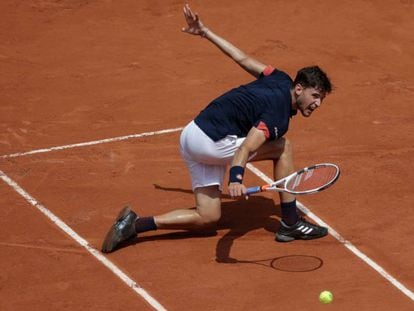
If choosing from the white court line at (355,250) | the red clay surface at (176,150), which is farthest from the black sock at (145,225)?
the white court line at (355,250)

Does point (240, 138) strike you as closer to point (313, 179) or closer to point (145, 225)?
point (313, 179)

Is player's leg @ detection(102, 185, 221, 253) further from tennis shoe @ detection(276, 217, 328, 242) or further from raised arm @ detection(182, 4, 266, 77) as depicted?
raised arm @ detection(182, 4, 266, 77)

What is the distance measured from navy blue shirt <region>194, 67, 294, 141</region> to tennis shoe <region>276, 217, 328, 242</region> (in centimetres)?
103

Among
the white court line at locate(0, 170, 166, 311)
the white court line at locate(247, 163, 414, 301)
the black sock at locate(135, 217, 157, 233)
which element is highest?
the black sock at locate(135, 217, 157, 233)

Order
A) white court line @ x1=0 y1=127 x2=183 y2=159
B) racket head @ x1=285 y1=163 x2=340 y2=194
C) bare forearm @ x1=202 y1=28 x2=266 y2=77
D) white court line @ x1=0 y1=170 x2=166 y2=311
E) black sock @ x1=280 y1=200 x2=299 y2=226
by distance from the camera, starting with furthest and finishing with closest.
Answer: white court line @ x1=0 y1=127 x2=183 y2=159
bare forearm @ x1=202 y1=28 x2=266 y2=77
black sock @ x1=280 y1=200 x2=299 y2=226
racket head @ x1=285 y1=163 x2=340 y2=194
white court line @ x1=0 y1=170 x2=166 y2=311

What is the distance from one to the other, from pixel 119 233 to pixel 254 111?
177 centimetres

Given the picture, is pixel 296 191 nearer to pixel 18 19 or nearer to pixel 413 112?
pixel 413 112

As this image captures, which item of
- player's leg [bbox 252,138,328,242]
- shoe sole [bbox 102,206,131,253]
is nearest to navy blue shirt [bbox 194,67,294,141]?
player's leg [bbox 252,138,328,242]

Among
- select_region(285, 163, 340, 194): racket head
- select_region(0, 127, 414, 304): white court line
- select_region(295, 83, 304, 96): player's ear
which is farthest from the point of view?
select_region(295, 83, 304, 96): player's ear

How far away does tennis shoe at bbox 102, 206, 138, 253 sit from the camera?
1030 cm

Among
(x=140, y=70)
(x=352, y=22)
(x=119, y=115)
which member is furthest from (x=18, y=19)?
(x=352, y=22)

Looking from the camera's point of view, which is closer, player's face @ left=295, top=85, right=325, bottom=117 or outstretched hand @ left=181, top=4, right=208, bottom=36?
player's face @ left=295, top=85, right=325, bottom=117

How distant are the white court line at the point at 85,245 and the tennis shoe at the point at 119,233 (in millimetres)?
117

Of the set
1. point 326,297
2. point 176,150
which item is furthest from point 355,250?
point 176,150
